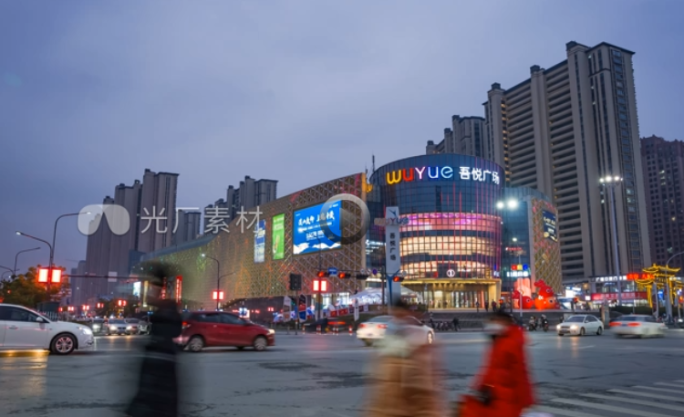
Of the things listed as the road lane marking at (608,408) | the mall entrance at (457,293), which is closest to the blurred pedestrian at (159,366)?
the road lane marking at (608,408)

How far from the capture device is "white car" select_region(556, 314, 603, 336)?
34.2m

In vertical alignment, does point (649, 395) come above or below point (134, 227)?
below

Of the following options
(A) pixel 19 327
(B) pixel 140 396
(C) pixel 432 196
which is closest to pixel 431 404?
(B) pixel 140 396

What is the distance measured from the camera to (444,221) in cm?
8350

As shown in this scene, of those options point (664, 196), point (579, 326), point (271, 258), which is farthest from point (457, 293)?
point (664, 196)

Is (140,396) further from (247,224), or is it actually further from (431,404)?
(247,224)

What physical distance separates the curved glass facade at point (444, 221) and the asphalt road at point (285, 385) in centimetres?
6549

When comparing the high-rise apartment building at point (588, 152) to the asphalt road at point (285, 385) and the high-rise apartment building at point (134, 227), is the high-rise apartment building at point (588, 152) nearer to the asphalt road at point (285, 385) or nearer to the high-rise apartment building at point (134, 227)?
the high-rise apartment building at point (134, 227)

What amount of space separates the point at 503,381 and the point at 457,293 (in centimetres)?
8209

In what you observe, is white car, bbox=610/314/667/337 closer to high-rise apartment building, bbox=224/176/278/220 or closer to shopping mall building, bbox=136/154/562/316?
shopping mall building, bbox=136/154/562/316

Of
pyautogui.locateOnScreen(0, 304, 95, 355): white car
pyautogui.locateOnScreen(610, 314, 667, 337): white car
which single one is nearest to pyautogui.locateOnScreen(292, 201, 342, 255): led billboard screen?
pyautogui.locateOnScreen(610, 314, 667, 337): white car

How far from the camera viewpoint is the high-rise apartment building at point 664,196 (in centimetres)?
18075

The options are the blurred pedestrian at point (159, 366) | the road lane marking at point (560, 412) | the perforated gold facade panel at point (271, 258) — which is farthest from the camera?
the perforated gold facade panel at point (271, 258)

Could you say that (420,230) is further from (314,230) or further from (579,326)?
(579,326)
